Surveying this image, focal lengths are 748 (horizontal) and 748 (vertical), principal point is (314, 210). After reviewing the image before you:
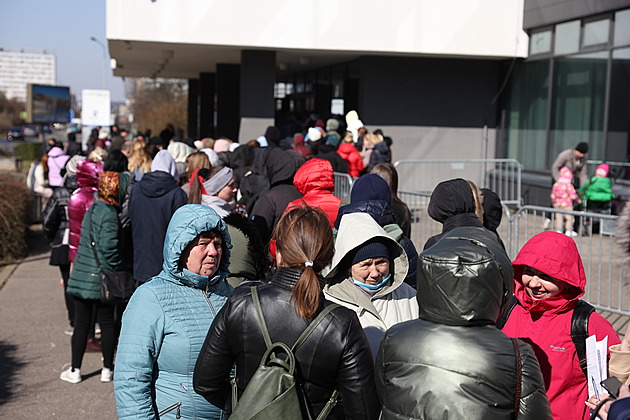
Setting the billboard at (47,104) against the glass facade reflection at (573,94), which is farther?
the billboard at (47,104)

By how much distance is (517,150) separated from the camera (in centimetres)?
1916

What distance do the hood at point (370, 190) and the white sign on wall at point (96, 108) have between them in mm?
19068

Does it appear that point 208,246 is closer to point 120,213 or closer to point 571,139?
point 120,213

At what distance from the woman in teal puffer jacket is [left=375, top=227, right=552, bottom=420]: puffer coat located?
1.08m

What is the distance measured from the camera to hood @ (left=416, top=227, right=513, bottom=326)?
2566mm

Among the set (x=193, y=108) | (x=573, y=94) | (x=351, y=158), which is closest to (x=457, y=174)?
(x=573, y=94)

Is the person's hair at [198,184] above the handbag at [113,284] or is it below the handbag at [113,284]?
above

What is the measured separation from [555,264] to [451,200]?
1.51 meters

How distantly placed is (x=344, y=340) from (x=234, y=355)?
0.49 metres

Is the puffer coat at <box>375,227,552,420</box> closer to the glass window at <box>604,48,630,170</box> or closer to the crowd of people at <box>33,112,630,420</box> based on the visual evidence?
the crowd of people at <box>33,112,630,420</box>

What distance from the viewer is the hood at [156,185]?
657cm

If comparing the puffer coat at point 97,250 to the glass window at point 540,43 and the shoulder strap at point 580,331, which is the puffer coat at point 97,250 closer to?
the shoulder strap at point 580,331

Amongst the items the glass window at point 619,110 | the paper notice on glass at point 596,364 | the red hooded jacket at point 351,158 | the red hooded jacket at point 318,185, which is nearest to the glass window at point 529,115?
the glass window at point 619,110

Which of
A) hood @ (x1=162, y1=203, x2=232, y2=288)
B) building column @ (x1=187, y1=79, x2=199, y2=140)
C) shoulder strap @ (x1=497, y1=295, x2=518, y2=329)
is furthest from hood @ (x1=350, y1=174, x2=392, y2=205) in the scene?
building column @ (x1=187, y1=79, x2=199, y2=140)
